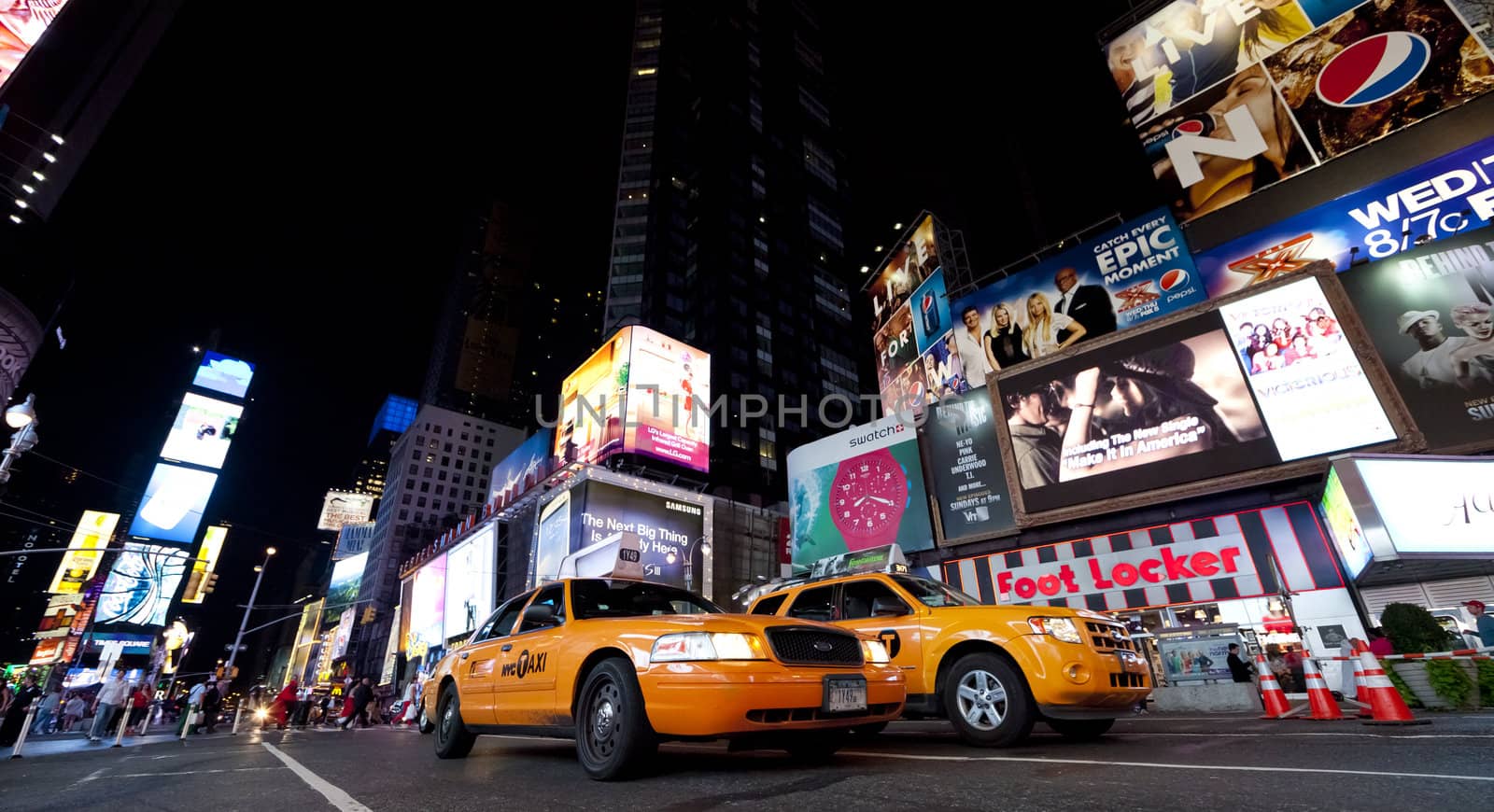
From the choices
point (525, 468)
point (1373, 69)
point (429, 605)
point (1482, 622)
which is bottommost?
point (1482, 622)

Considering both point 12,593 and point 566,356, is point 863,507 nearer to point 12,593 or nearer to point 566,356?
point 12,593

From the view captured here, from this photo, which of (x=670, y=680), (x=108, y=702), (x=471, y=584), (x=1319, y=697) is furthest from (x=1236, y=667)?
(x=471, y=584)

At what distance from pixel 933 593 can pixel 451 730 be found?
18.1ft

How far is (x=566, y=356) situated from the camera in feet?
393

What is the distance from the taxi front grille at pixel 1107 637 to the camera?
557 centimetres

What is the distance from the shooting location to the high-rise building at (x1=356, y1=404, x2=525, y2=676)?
270 feet

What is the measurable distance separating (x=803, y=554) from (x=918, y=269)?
506 inches

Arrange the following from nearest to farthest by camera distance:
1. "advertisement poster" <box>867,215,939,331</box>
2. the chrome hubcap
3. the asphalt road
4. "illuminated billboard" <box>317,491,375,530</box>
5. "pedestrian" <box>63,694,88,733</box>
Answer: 1. the asphalt road
2. the chrome hubcap
3. "advertisement poster" <box>867,215,939,331</box>
4. "pedestrian" <box>63,694,88,733</box>
5. "illuminated billboard" <box>317,491,375,530</box>

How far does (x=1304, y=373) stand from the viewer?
12562 mm

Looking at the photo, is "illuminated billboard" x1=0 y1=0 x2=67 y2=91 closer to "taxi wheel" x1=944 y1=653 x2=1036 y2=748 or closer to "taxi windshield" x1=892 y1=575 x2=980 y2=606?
"taxi windshield" x1=892 y1=575 x2=980 y2=606

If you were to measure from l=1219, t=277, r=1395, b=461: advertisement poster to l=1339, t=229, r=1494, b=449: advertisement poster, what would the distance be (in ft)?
1.85

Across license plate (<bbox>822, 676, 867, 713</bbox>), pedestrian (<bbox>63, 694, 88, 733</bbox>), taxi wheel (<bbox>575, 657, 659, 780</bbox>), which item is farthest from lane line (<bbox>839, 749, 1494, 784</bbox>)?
pedestrian (<bbox>63, 694, 88, 733</bbox>)

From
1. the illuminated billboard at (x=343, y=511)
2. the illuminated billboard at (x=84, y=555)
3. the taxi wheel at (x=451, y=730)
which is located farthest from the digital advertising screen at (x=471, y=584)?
the illuminated billboard at (x=343, y=511)

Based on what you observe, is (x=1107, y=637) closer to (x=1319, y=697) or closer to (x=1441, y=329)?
(x=1319, y=697)
